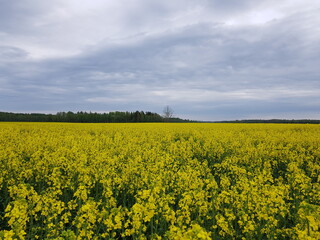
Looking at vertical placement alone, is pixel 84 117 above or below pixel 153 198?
above

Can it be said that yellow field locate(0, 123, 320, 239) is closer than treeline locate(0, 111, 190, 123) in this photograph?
Yes

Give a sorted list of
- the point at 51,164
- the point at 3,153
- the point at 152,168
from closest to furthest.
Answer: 1. the point at 152,168
2. the point at 51,164
3. the point at 3,153

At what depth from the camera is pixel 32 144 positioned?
38.0 feet

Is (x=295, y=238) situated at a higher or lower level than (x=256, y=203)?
lower

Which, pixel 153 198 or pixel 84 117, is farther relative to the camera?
pixel 84 117

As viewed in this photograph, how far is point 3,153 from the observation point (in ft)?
29.2

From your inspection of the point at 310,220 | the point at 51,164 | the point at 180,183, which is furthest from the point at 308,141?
the point at 51,164

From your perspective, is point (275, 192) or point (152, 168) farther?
point (152, 168)

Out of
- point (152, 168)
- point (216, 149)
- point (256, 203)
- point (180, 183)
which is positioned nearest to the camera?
point (256, 203)

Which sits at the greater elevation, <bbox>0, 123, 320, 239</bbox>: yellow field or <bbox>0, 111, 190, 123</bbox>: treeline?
<bbox>0, 111, 190, 123</bbox>: treeline

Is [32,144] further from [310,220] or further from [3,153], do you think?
[310,220]

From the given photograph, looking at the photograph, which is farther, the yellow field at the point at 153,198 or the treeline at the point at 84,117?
the treeline at the point at 84,117

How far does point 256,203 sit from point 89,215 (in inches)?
125

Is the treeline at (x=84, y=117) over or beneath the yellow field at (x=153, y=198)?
over
